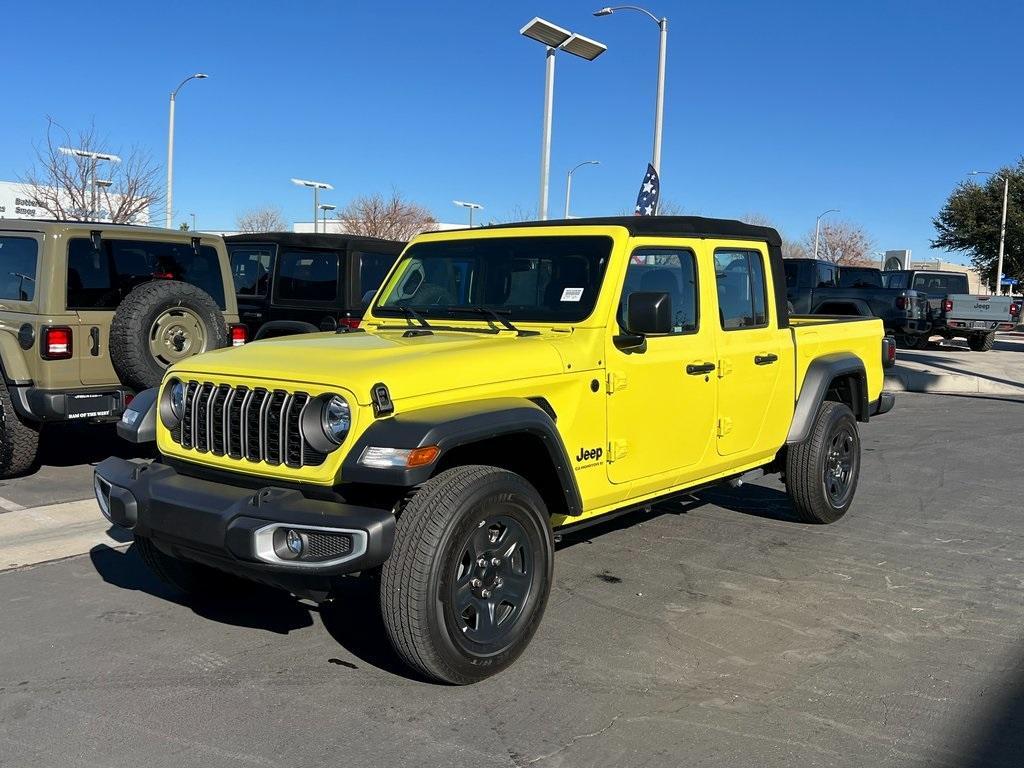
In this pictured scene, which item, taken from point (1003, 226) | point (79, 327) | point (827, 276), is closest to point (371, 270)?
point (79, 327)

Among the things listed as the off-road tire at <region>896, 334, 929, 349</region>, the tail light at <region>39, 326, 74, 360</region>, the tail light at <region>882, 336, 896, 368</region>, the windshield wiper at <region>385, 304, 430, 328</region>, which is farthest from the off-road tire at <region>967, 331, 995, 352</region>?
the tail light at <region>39, 326, 74, 360</region>

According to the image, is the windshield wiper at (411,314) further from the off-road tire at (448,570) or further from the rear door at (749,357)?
the rear door at (749,357)

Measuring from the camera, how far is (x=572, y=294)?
4.69 m

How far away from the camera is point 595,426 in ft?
14.6

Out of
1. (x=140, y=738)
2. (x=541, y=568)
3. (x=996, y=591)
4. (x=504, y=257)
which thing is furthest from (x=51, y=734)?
(x=996, y=591)

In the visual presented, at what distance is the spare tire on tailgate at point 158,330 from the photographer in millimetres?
7027

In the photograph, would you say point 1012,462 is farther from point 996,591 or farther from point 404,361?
point 404,361

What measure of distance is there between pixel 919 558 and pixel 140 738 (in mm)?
4449

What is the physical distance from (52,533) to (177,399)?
2455mm

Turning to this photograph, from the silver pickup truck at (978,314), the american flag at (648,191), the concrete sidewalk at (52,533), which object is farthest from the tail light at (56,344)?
the silver pickup truck at (978,314)

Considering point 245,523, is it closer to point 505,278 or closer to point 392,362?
point 392,362

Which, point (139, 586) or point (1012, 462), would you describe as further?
point (1012, 462)

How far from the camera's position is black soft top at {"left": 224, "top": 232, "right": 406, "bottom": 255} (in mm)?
10234

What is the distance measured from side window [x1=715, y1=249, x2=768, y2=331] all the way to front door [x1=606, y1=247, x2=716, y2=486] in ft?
0.89
